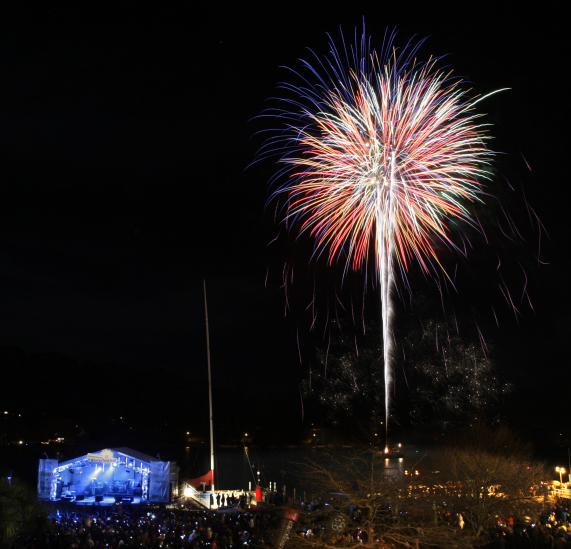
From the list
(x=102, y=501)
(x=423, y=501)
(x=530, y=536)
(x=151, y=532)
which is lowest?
(x=102, y=501)

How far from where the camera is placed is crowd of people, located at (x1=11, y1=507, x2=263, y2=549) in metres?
12.4

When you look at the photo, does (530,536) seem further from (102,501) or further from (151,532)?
(102,501)

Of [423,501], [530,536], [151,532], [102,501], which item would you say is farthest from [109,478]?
[530,536]

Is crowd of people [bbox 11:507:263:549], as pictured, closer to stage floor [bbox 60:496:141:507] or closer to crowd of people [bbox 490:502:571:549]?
crowd of people [bbox 490:502:571:549]

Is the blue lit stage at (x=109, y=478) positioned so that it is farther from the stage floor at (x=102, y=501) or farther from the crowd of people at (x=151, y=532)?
the crowd of people at (x=151, y=532)

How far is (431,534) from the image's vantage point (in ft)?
24.8

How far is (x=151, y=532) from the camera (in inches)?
537

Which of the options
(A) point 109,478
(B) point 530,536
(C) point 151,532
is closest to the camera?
(B) point 530,536

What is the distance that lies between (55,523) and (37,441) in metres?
51.3

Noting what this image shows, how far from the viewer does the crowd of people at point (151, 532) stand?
12.4 metres

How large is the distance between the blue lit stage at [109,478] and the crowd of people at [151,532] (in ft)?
18.2

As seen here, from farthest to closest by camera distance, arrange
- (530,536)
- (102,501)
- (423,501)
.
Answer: (102,501) → (423,501) → (530,536)

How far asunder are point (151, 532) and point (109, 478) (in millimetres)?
11107

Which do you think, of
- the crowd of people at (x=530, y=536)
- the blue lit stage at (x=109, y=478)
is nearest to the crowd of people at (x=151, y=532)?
the crowd of people at (x=530, y=536)
